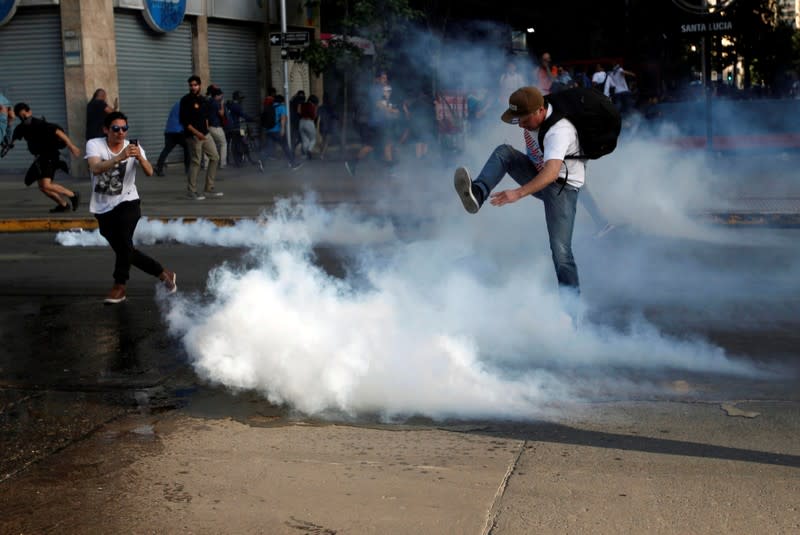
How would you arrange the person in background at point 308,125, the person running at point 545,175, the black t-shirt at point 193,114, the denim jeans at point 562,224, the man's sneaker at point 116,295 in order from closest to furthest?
the person running at point 545,175 < the denim jeans at point 562,224 < the man's sneaker at point 116,295 < the black t-shirt at point 193,114 < the person in background at point 308,125

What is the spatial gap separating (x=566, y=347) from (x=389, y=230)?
5056mm

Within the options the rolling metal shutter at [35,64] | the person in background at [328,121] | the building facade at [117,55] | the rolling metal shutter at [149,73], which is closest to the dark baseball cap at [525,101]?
the building facade at [117,55]

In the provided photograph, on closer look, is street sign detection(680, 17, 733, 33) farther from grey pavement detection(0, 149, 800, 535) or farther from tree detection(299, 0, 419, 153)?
grey pavement detection(0, 149, 800, 535)

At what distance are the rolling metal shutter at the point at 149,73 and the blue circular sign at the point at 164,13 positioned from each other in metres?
0.25

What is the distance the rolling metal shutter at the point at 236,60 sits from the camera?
933 inches

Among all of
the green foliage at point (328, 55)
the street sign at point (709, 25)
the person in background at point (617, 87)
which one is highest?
the green foliage at point (328, 55)

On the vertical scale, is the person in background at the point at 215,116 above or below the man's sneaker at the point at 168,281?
above

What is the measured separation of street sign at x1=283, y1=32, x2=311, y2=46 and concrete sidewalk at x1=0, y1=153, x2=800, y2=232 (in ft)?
7.86

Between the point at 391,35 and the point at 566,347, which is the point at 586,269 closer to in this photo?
the point at 566,347

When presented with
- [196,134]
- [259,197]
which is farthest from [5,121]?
[259,197]

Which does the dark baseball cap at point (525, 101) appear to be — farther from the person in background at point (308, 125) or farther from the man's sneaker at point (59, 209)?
the person in background at point (308, 125)

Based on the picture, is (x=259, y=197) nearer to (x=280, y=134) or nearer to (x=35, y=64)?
(x=280, y=134)

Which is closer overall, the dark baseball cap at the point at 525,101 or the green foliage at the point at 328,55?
the dark baseball cap at the point at 525,101

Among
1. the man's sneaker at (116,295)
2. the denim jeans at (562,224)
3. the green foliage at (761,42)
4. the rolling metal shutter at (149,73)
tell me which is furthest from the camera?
the green foliage at (761,42)
